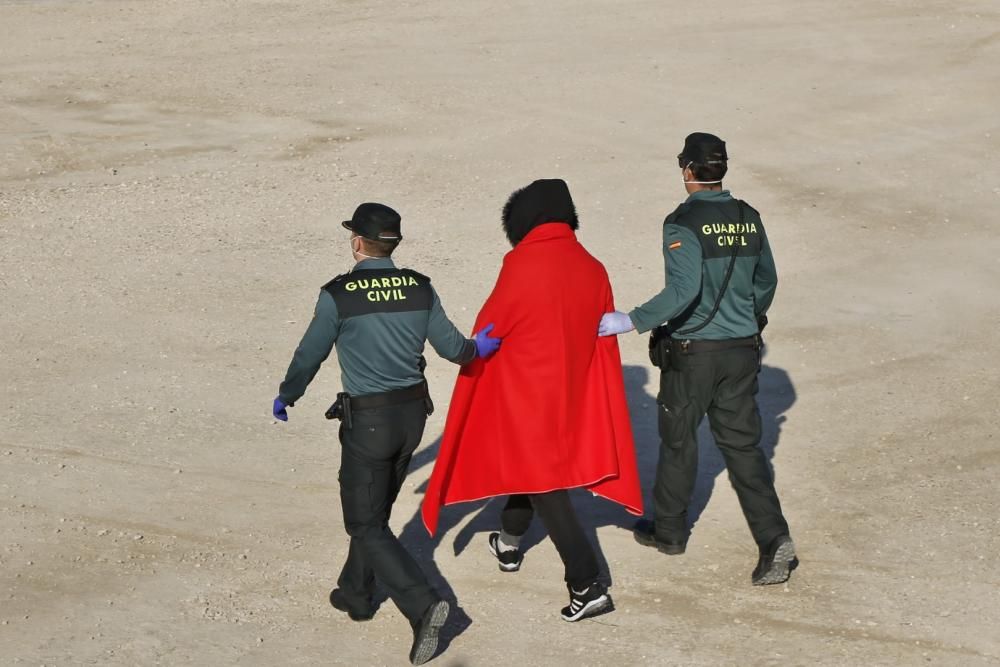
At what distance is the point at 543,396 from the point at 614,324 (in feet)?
1.66

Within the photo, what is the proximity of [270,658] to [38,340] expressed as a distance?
502cm

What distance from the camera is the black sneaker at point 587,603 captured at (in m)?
7.52

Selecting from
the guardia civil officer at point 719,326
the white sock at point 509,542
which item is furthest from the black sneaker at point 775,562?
the white sock at point 509,542

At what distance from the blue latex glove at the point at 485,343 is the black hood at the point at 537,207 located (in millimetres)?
464

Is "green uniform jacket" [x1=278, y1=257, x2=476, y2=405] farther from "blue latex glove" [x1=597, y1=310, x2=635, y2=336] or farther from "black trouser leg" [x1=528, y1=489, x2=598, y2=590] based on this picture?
"black trouser leg" [x1=528, y1=489, x2=598, y2=590]

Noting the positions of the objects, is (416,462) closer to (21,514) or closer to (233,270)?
(21,514)

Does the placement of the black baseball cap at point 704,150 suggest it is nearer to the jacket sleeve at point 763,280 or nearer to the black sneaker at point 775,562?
the jacket sleeve at point 763,280

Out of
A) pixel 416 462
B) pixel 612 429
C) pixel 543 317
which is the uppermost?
pixel 543 317

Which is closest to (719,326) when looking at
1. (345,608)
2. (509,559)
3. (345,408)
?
(509,559)

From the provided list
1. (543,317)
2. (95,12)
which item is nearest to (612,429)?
(543,317)

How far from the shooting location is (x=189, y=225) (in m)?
13.8

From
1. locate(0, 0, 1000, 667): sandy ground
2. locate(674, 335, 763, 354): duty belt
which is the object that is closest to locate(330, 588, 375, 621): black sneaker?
locate(0, 0, 1000, 667): sandy ground

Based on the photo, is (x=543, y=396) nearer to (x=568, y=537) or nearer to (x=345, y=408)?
(x=568, y=537)

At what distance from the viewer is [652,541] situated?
8461 mm
